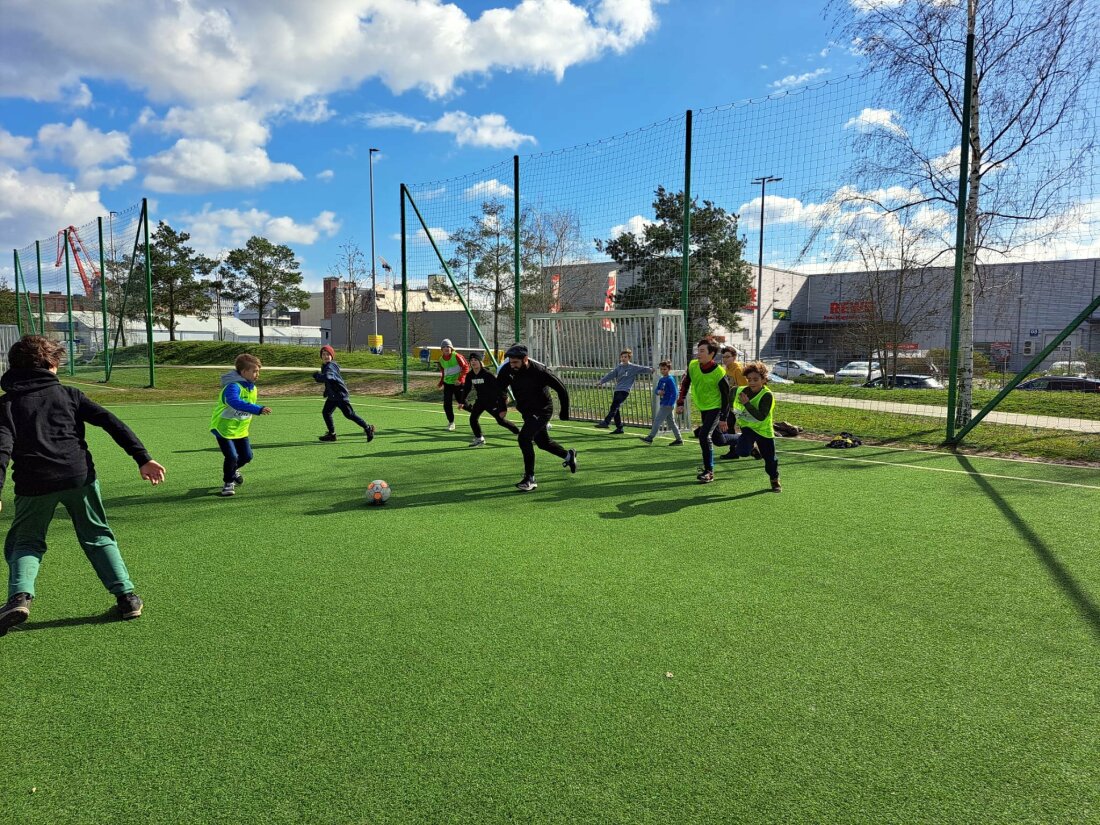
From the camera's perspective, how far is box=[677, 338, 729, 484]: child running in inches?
322

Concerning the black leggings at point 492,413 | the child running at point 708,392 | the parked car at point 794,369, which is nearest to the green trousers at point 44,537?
the child running at point 708,392

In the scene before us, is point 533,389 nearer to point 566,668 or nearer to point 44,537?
point 566,668

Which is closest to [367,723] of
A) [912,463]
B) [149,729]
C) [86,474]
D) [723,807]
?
[149,729]

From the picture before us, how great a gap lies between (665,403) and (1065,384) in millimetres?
9972

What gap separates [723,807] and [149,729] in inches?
95.2

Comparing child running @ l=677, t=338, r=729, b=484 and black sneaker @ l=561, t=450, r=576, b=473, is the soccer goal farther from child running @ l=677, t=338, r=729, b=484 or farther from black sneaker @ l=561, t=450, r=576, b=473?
→ black sneaker @ l=561, t=450, r=576, b=473

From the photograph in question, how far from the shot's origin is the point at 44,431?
3732 mm

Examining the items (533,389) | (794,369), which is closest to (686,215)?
(533,389)

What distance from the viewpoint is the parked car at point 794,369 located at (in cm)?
2414

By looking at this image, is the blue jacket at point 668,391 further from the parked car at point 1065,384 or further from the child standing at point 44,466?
the child standing at point 44,466

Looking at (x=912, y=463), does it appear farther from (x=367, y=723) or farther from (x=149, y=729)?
(x=149, y=729)

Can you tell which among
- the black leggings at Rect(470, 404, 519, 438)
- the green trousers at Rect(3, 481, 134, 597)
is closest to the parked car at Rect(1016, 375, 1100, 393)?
the black leggings at Rect(470, 404, 519, 438)

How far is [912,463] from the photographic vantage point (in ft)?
30.7

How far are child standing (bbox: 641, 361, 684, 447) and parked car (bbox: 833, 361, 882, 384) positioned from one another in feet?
39.6
